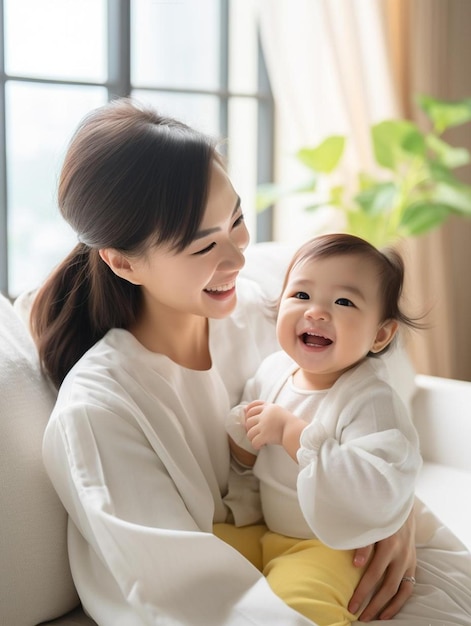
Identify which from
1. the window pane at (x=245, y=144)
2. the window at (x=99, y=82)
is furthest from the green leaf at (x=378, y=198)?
the window pane at (x=245, y=144)

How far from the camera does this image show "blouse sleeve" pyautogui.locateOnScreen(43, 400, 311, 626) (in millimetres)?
1219

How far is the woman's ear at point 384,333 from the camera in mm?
1461

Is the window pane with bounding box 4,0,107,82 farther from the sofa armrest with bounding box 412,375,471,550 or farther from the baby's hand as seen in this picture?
the baby's hand

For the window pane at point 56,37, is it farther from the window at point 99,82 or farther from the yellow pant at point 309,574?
the yellow pant at point 309,574

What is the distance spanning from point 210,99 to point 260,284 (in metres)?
1.91

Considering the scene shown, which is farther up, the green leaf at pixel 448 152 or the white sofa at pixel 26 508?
the green leaf at pixel 448 152

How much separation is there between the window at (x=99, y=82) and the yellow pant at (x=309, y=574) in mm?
1502

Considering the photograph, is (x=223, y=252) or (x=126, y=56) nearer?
(x=223, y=252)

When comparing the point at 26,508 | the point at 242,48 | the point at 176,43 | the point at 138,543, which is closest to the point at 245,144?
the point at 242,48

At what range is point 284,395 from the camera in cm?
151

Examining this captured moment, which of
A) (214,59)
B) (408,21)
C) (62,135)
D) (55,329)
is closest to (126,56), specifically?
(62,135)

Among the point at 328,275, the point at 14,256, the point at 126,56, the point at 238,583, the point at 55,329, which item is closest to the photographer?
the point at 238,583

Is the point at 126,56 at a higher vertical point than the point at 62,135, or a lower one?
higher

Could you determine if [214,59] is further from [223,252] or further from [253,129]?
[223,252]
